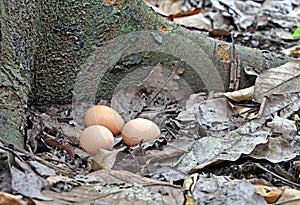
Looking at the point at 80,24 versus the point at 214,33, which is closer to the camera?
the point at 80,24

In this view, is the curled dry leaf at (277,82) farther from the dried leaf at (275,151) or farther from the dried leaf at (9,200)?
the dried leaf at (9,200)

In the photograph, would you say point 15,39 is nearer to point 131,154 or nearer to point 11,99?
point 11,99

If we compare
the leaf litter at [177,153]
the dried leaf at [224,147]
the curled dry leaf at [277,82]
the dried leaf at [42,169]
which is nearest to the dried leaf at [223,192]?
the leaf litter at [177,153]

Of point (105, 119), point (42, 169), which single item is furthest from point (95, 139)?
point (42, 169)

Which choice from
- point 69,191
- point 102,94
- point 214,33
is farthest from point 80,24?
point 214,33

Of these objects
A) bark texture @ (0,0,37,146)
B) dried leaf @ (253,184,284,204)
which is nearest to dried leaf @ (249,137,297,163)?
dried leaf @ (253,184,284,204)
